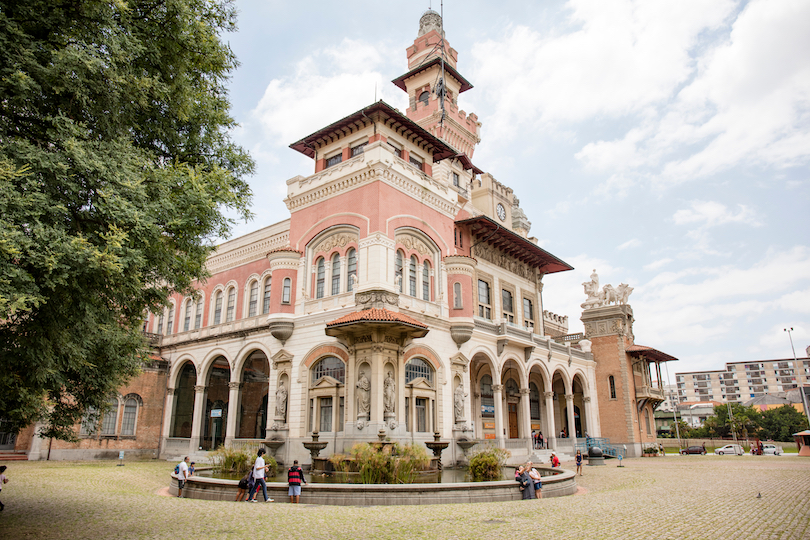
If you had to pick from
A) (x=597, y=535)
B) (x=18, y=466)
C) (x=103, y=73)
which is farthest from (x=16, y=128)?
(x=18, y=466)

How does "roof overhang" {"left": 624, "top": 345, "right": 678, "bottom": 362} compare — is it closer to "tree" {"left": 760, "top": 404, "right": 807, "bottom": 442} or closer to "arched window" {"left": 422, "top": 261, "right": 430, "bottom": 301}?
"arched window" {"left": 422, "top": 261, "right": 430, "bottom": 301}

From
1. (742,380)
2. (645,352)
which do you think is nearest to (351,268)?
(645,352)

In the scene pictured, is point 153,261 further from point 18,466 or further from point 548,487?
point 18,466

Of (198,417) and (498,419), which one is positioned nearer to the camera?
(498,419)

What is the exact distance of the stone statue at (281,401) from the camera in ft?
79.4

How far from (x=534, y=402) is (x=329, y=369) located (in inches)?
760

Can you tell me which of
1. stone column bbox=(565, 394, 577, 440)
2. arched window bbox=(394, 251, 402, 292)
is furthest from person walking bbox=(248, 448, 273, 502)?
stone column bbox=(565, 394, 577, 440)

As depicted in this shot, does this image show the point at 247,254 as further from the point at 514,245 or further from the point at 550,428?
the point at 550,428

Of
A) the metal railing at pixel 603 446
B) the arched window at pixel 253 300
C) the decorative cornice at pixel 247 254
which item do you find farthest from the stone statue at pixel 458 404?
the metal railing at pixel 603 446

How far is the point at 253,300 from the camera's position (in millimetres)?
31266

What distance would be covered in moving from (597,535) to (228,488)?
1000cm

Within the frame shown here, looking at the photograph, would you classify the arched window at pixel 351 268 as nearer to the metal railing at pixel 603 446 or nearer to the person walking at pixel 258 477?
the person walking at pixel 258 477

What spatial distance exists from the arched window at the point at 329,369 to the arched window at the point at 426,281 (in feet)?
17.4

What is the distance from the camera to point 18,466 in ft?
81.0
